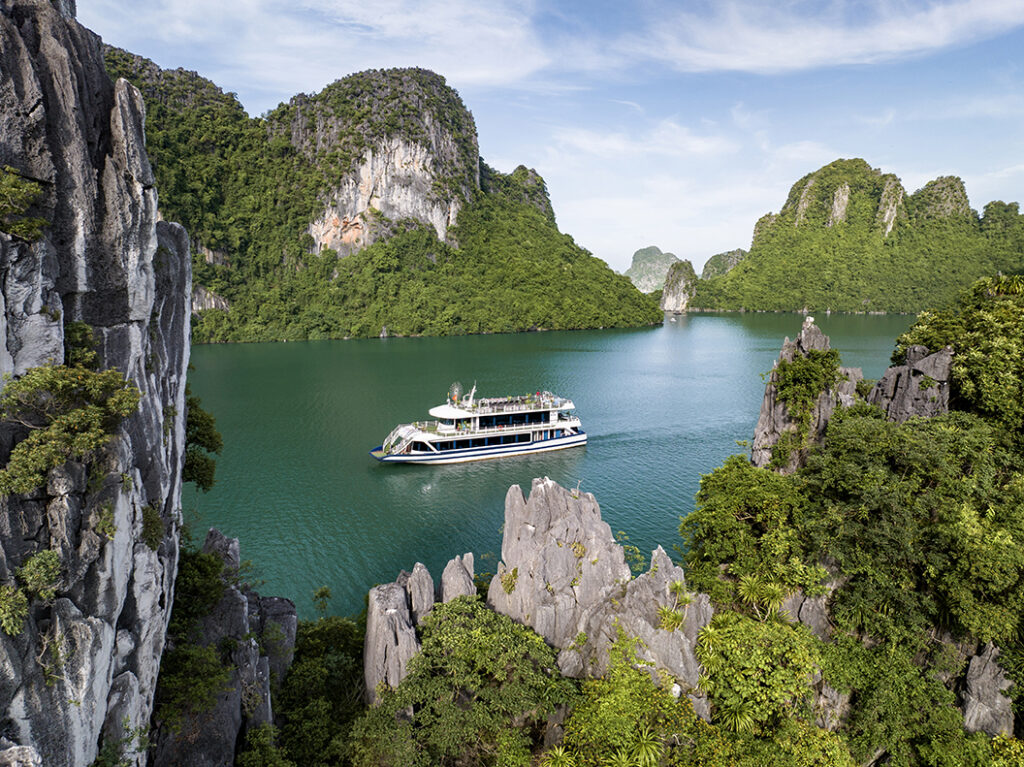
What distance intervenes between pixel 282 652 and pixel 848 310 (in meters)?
167

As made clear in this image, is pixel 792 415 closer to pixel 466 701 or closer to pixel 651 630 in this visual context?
pixel 651 630

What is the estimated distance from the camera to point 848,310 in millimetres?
143875

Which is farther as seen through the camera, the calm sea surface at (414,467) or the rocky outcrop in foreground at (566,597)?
the calm sea surface at (414,467)

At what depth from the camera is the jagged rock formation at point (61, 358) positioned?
7.47 metres

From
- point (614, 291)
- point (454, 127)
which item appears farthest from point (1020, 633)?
point (454, 127)

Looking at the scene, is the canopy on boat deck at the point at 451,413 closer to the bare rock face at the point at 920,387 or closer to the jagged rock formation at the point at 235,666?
the jagged rock formation at the point at 235,666

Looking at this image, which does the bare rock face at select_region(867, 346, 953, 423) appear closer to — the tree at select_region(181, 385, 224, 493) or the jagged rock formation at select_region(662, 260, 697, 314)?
the tree at select_region(181, 385, 224, 493)

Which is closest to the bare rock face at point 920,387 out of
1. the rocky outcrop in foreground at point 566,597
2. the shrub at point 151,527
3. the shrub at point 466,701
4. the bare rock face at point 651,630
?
the bare rock face at point 651,630

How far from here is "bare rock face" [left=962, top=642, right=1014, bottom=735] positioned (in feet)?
45.1

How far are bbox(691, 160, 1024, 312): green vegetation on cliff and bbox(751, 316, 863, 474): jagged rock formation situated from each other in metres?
143

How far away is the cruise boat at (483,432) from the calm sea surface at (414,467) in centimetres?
98

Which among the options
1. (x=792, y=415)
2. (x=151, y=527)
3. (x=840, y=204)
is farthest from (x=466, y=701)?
(x=840, y=204)

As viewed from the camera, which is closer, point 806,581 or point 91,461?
point 91,461

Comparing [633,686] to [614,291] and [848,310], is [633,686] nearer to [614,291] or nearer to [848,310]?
[614,291]
